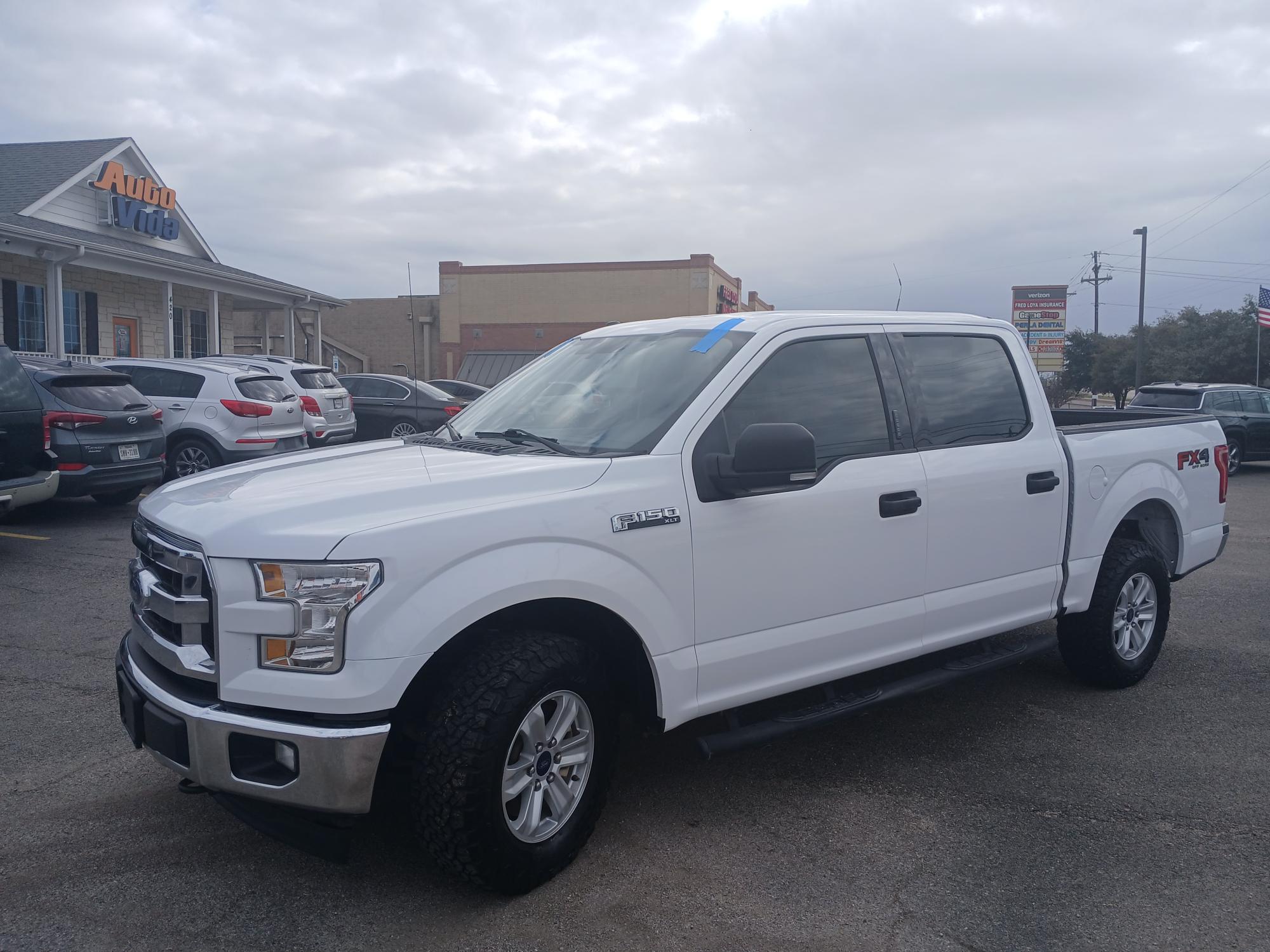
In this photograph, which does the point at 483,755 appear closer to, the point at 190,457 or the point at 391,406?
the point at 190,457

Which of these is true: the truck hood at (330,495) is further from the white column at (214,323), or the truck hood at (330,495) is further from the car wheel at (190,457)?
the white column at (214,323)

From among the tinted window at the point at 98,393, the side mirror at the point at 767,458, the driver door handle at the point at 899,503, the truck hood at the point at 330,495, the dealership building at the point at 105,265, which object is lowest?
the driver door handle at the point at 899,503

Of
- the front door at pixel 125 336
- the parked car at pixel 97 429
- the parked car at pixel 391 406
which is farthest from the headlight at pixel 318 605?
the front door at pixel 125 336

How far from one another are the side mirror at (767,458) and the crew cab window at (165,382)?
423 inches

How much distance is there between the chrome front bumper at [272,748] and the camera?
289 cm

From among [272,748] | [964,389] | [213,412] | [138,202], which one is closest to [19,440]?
[213,412]

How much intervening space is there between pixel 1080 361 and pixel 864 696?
51853mm

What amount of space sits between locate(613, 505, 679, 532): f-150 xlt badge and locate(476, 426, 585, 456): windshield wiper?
42cm

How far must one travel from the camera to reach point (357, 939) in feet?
10.0

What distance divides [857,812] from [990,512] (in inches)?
59.4

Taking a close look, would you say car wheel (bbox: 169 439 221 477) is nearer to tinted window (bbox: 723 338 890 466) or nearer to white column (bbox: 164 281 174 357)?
white column (bbox: 164 281 174 357)

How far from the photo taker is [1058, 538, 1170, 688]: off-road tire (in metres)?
5.23

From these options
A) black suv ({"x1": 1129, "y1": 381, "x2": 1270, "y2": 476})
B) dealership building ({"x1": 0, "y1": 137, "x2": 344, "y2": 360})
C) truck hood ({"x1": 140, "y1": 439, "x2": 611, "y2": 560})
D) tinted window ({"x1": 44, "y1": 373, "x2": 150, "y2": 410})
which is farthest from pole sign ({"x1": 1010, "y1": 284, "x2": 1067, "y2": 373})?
truck hood ({"x1": 140, "y1": 439, "x2": 611, "y2": 560})

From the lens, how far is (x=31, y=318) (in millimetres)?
19453
